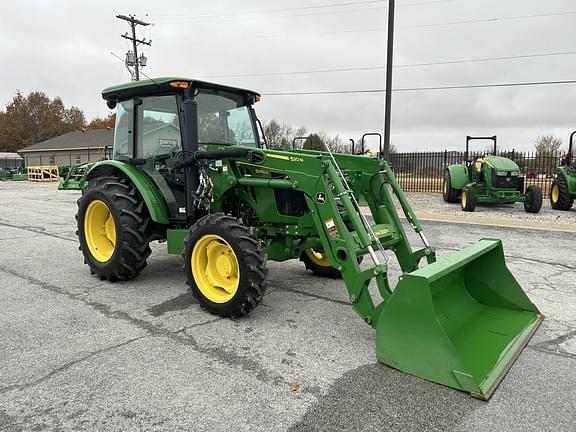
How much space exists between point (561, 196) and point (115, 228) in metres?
12.4

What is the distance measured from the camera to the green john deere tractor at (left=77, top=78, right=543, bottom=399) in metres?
3.14

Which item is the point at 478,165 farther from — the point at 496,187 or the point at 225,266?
the point at 225,266

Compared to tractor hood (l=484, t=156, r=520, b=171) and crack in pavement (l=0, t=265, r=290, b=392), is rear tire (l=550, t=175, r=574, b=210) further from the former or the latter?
crack in pavement (l=0, t=265, r=290, b=392)

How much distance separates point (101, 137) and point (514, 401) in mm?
52736

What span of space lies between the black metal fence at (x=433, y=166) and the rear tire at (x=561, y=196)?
5.31m

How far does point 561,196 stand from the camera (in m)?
12.8

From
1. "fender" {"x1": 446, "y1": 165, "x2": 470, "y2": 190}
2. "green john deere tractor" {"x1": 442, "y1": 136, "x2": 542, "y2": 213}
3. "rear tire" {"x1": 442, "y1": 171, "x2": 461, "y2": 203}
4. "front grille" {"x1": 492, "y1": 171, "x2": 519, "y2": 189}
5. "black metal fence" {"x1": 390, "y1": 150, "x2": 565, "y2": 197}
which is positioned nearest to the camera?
"green john deere tractor" {"x1": 442, "y1": 136, "x2": 542, "y2": 213}

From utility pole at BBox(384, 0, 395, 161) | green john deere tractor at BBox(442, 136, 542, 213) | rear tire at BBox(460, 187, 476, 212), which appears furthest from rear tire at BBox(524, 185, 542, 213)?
utility pole at BBox(384, 0, 395, 161)

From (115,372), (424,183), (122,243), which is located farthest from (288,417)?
(424,183)

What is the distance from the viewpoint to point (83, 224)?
19.1 feet

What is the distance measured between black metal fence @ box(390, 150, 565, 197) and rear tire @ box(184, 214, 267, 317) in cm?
1588

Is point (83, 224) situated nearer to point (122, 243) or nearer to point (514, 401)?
point (122, 243)

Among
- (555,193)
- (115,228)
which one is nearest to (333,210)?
(115,228)

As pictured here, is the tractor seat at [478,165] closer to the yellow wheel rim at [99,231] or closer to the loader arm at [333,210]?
the loader arm at [333,210]
